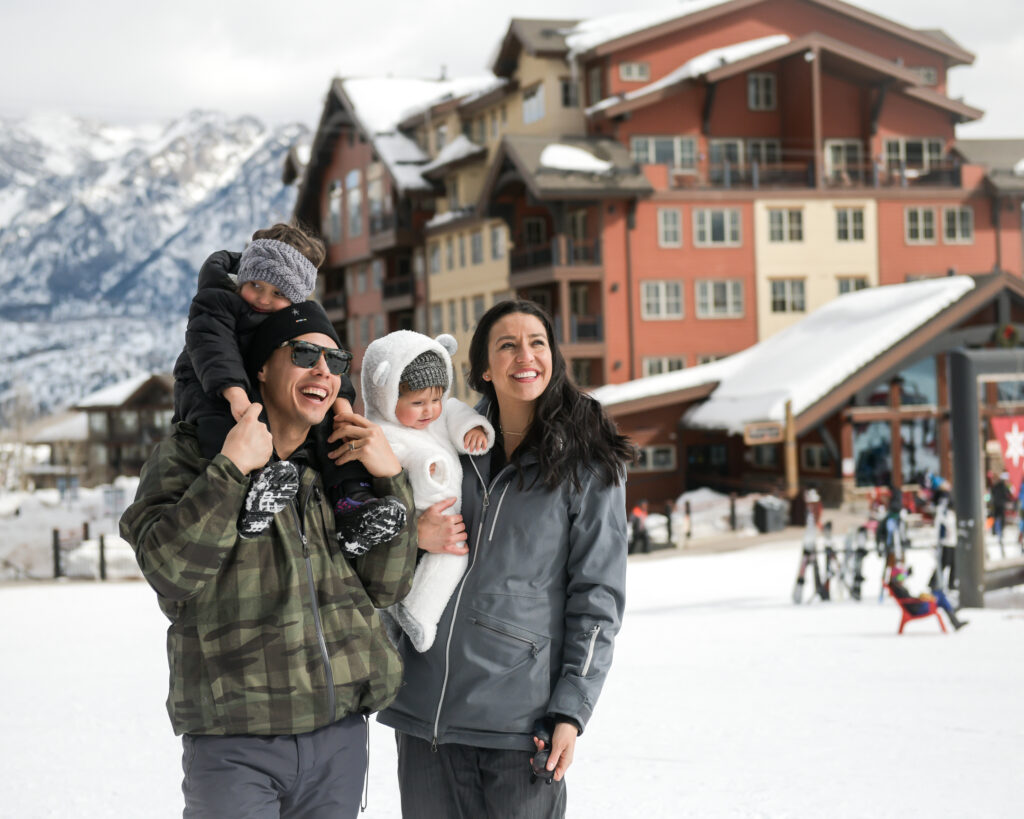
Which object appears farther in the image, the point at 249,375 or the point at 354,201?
the point at 354,201

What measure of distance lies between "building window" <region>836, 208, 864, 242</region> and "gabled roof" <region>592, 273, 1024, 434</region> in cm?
465

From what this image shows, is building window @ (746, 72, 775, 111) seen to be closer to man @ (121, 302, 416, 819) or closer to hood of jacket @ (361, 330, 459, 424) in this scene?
hood of jacket @ (361, 330, 459, 424)

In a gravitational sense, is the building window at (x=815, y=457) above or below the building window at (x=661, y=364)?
below

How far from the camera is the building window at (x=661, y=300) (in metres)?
36.3

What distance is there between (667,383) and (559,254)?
5.45 metres

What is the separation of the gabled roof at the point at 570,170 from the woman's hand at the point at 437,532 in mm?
30878

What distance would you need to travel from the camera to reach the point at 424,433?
3.58m

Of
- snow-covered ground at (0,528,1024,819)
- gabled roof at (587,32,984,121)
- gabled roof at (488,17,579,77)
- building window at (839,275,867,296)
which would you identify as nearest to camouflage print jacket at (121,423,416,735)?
snow-covered ground at (0,528,1024,819)

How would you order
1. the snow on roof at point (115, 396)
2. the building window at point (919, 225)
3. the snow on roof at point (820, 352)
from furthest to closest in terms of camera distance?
1. the snow on roof at point (115, 396)
2. the building window at point (919, 225)
3. the snow on roof at point (820, 352)

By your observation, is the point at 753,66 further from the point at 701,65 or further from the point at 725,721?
the point at 725,721

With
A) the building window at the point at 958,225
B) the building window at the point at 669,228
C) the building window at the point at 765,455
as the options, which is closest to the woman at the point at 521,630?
the building window at the point at 765,455

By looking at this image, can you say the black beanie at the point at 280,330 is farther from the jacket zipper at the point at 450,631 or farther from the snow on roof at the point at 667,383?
the snow on roof at the point at 667,383

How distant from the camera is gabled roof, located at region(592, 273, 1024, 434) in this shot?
27.8m

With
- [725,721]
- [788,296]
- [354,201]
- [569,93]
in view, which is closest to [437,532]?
[725,721]
